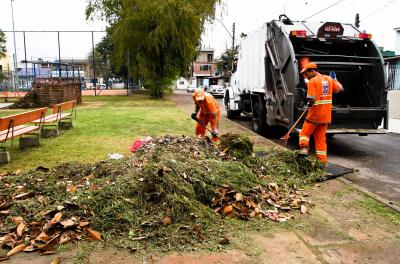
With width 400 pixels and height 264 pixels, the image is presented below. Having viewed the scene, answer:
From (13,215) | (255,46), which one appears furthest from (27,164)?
(255,46)

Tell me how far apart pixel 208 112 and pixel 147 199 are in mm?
3470

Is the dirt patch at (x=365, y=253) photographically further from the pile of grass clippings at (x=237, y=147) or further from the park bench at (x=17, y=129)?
the park bench at (x=17, y=129)

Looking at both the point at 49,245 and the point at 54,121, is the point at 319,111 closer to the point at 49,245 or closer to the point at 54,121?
the point at 49,245

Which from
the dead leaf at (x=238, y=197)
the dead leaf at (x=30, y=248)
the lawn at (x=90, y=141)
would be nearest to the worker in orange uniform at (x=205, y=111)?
the lawn at (x=90, y=141)

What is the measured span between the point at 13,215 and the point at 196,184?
182 cm

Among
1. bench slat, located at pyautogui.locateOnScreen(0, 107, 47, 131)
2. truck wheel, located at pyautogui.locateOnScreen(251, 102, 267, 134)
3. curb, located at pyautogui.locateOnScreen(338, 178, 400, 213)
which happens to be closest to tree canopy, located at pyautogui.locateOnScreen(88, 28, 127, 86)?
truck wheel, located at pyautogui.locateOnScreen(251, 102, 267, 134)

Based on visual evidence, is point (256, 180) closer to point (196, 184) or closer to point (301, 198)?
point (301, 198)

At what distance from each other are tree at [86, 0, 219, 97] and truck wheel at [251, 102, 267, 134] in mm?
13171

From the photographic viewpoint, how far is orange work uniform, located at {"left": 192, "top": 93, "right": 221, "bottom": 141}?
22.4ft

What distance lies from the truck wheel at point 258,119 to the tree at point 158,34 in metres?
13.2

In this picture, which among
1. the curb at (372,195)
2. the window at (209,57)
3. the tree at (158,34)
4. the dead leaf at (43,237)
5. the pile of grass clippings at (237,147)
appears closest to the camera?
the dead leaf at (43,237)

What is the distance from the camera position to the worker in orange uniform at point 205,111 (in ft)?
21.8

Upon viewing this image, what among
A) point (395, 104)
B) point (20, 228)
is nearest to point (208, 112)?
point (20, 228)

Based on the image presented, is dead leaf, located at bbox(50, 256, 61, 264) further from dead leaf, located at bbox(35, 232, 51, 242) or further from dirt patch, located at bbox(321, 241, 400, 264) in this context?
dirt patch, located at bbox(321, 241, 400, 264)
